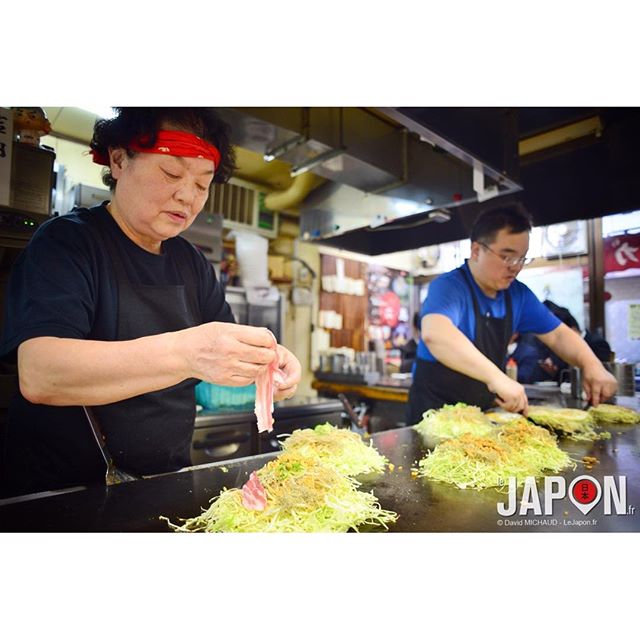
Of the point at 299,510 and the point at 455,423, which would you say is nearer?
the point at 299,510

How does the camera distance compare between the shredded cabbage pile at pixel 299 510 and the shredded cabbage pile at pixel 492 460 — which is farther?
the shredded cabbage pile at pixel 492 460

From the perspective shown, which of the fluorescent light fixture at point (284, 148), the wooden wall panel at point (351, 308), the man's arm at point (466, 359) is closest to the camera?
the man's arm at point (466, 359)

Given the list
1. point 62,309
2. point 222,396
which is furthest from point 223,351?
point 222,396

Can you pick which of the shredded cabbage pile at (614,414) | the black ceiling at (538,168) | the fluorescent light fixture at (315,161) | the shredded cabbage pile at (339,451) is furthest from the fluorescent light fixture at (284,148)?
the shredded cabbage pile at (614,414)

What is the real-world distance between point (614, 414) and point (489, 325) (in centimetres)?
77

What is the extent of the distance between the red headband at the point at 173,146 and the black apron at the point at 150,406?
0.35 metres

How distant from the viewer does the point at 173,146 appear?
5.75 feet

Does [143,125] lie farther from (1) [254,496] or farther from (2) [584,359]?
(2) [584,359]

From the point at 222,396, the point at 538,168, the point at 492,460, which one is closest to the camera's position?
the point at 492,460

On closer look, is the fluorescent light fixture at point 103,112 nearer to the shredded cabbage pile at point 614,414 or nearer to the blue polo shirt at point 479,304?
the blue polo shirt at point 479,304

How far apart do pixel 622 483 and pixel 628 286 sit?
0.96 metres

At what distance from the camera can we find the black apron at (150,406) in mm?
1624

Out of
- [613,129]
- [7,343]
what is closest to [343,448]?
[7,343]
